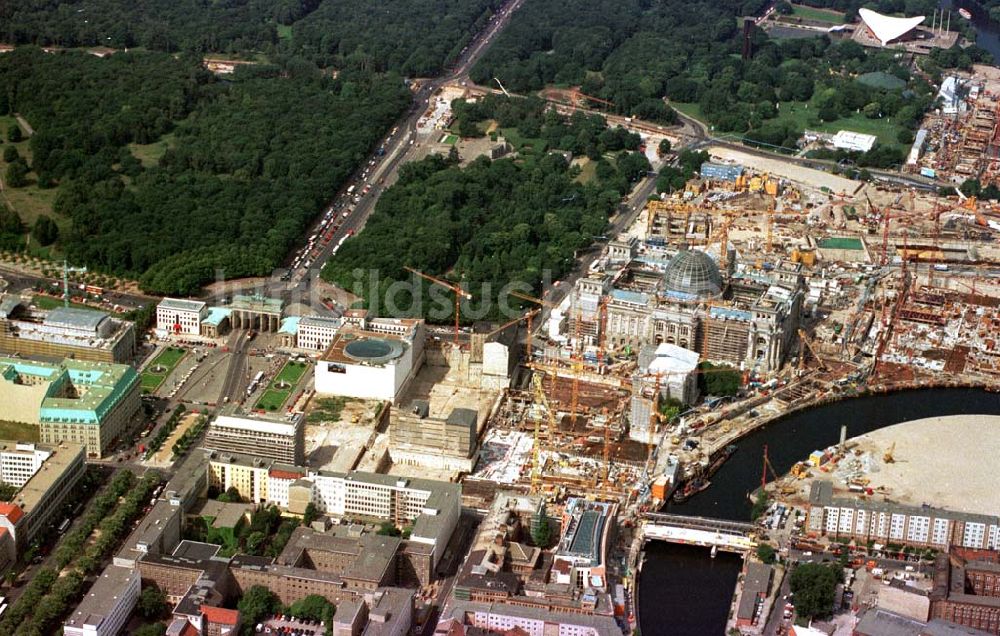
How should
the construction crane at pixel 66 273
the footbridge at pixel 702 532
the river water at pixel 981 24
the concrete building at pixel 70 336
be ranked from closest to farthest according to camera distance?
1. the footbridge at pixel 702 532
2. the concrete building at pixel 70 336
3. the construction crane at pixel 66 273
4. the river water at pixel 981 24

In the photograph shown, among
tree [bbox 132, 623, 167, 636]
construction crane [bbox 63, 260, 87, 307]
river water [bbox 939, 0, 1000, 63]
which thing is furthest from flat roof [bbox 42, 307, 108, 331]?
river water [bbox 939, 0, 1000, 63]

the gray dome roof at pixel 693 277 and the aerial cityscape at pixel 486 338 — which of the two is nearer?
the aerial cityscape at pixel 486 338

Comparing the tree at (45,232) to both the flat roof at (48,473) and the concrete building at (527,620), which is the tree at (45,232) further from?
the concrete building at (527,620)

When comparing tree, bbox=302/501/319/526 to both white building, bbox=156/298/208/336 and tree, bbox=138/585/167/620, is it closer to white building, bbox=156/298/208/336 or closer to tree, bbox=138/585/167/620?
tree, bbox=138/585/167/620

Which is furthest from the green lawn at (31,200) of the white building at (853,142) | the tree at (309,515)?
the white building at (853,142)

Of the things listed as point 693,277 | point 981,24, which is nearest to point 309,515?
point 693,277

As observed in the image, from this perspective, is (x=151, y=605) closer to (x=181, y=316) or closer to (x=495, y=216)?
(x=181, y=316)

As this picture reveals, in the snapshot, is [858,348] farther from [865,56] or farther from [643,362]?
[865,56]
